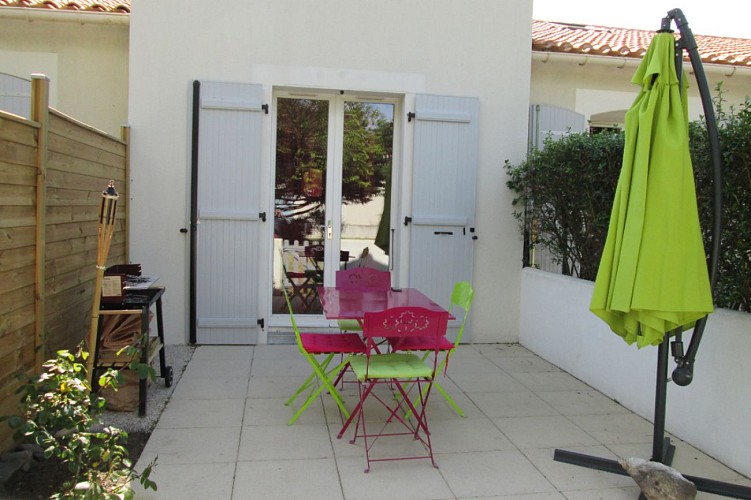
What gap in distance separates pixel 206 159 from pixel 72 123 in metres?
1.71

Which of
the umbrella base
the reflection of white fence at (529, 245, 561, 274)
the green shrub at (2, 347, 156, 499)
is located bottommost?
the umbrella base

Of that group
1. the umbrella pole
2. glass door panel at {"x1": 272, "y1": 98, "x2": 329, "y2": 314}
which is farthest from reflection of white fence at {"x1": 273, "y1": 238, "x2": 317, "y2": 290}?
the umbrella pole

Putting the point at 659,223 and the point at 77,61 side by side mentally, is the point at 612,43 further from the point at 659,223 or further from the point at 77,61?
the point at 77,61

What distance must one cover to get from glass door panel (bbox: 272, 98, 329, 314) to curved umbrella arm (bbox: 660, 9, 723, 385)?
3780mm

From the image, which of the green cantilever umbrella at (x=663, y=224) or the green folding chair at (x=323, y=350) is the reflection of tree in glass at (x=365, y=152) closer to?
the green folding chair at (x=323, y=350)

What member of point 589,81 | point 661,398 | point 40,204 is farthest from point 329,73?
point 661,398

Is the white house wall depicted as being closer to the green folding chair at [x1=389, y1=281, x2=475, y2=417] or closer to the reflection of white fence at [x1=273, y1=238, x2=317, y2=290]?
the reflection of white fence at [x1=273, y1=238, x2=317, y2=290]

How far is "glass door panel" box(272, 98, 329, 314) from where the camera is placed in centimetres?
614

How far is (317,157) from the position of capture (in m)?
6.18

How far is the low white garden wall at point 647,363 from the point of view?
3336 mm

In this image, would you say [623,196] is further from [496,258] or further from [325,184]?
[325,184]

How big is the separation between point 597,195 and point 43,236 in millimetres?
3842

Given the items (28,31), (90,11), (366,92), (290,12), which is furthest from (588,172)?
(28,31)

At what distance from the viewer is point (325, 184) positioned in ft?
20.4
